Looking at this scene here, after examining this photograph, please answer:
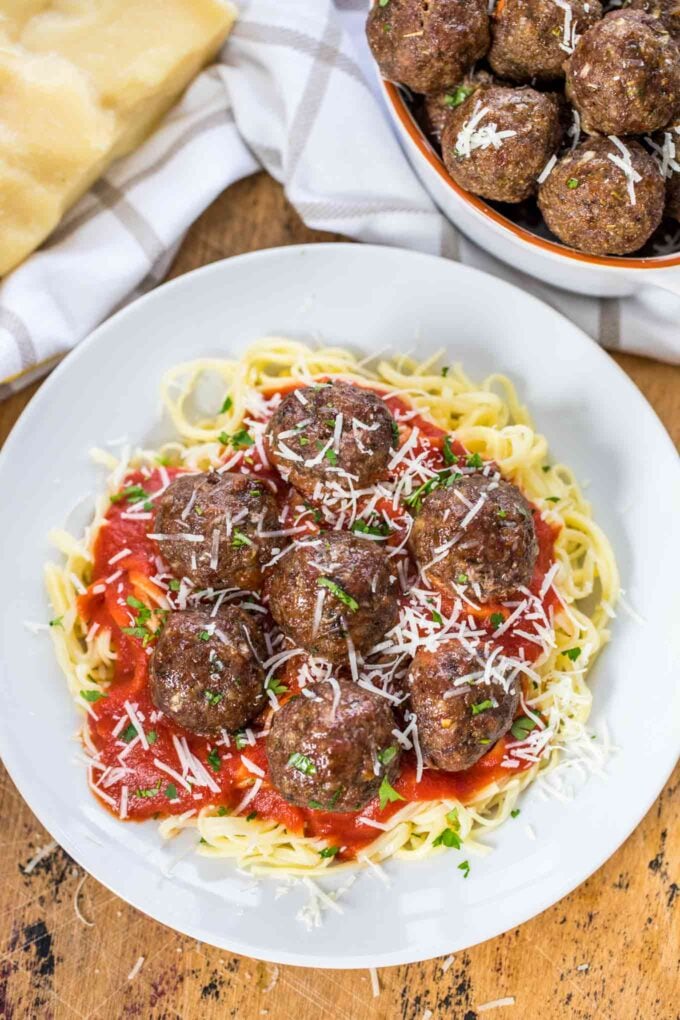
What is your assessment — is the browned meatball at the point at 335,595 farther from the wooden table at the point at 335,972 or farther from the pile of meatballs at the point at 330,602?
the wooden table at the point at 335,972

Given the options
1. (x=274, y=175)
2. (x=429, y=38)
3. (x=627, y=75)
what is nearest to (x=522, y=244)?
(x=627, y=75)

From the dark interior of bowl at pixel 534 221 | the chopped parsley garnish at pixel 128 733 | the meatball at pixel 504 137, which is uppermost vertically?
the meatball at pixel 504 137

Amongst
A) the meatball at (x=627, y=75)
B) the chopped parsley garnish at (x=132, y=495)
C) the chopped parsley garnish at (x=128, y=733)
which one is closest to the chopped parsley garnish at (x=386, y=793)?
the chopped parsley garnish at (x=128, y=733)

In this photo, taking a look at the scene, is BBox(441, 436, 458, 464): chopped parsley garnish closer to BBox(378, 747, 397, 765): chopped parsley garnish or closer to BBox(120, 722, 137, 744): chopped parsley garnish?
BBox(378, 747, 397, 765): chopped parsley garnish

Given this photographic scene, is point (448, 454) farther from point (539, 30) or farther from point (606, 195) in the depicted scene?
point (539, 30)

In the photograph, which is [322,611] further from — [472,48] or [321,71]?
[321,71]
